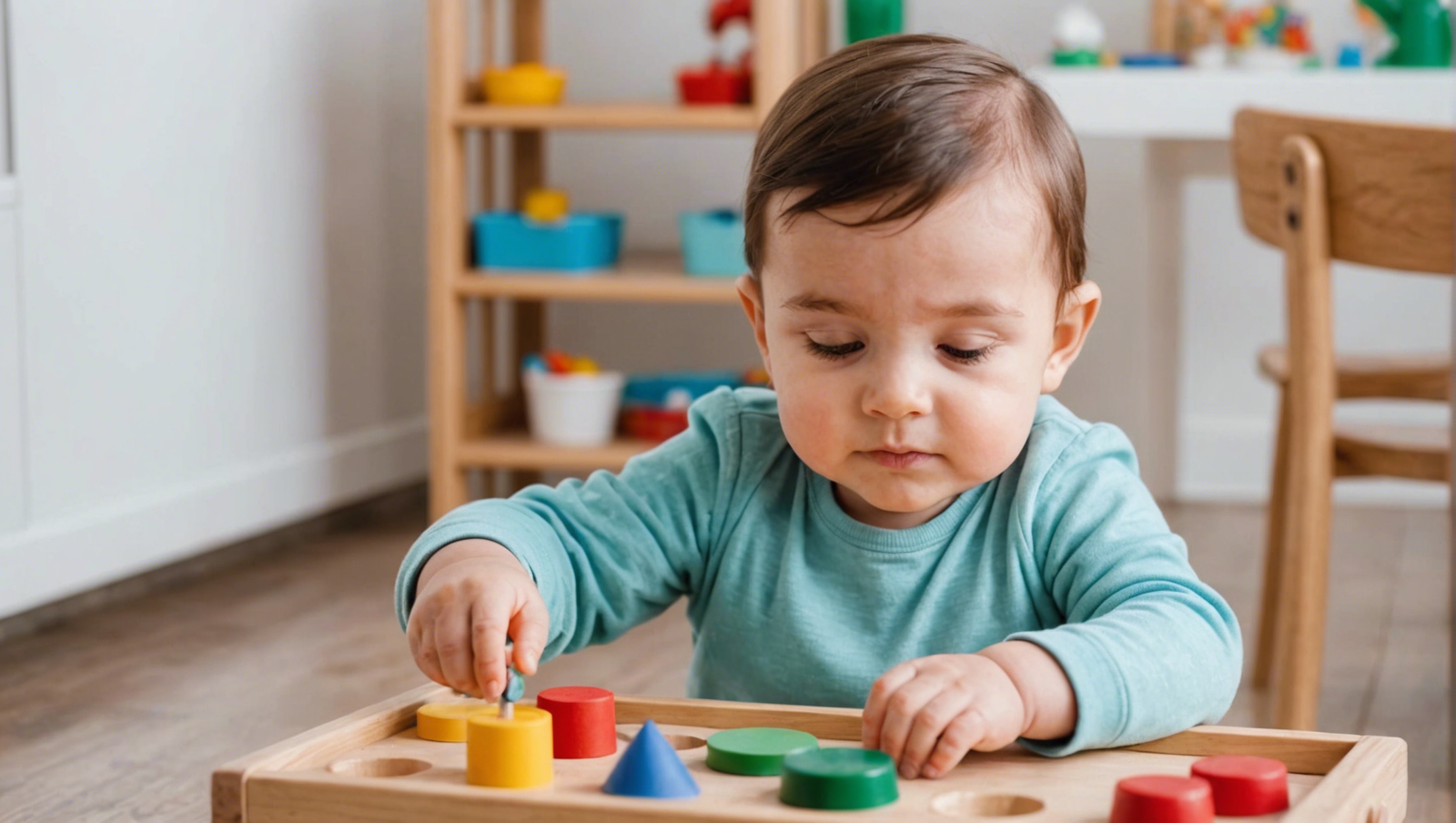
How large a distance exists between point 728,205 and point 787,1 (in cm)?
73

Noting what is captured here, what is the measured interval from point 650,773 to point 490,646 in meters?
0.13

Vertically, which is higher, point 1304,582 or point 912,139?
point 912,139

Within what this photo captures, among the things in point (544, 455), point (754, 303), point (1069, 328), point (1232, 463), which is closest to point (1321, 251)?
point (1069, 328)

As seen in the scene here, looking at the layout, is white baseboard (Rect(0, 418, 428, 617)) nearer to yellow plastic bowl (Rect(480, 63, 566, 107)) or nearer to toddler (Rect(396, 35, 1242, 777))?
yellow plastic bowl (Rect(480, 63, 566, 107))

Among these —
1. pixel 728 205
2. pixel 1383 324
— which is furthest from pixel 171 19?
pixel 1383 324

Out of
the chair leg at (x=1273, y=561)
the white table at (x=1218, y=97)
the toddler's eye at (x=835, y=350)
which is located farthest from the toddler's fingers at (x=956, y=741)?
the white table at (x=1218, y=97)

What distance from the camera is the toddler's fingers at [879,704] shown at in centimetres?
69

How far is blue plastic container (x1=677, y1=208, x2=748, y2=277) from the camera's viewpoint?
239 cm

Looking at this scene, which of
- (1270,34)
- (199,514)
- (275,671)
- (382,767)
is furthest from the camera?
(1270,34)

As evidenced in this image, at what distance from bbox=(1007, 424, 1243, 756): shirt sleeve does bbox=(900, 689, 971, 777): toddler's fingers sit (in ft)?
0.21

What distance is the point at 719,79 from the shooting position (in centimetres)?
234

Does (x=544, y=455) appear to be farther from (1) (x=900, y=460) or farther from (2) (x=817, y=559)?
(1) (x=900, y=460)

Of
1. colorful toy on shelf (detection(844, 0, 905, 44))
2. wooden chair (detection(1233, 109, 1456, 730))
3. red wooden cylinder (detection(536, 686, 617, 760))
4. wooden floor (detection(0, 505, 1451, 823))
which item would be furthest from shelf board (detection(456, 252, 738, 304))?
red wooden cylinder (detection(536, 686, 617, 760))

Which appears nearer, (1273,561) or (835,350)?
(835,350)
